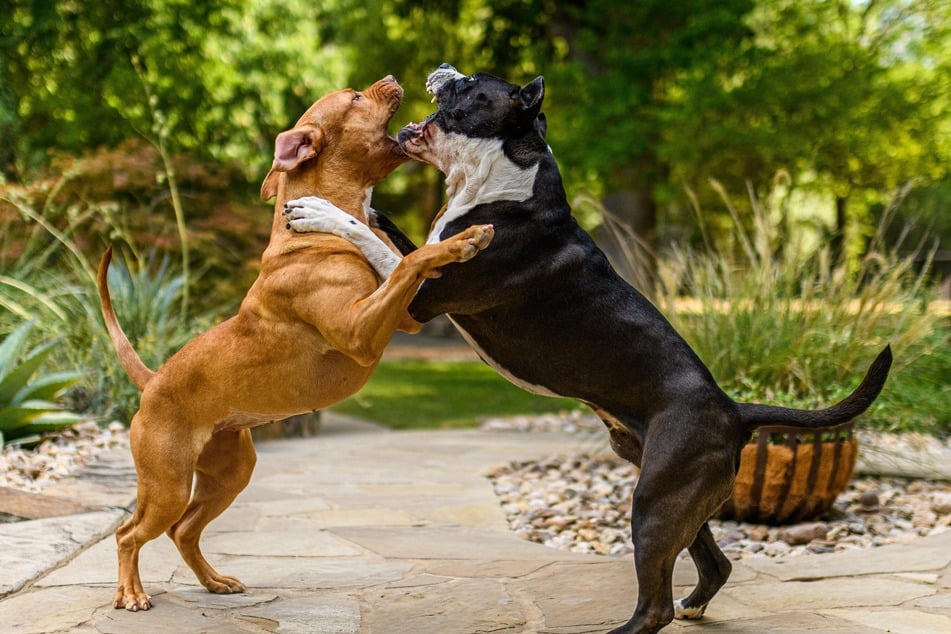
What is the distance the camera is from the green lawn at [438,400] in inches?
403

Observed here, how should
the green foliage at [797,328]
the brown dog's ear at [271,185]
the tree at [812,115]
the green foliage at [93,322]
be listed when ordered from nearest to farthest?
1. the brown dog's ear at [271,185]
2. the green foliage at [797,328]
3. the green foliage at [93,322]
4. the tree at [812,115]

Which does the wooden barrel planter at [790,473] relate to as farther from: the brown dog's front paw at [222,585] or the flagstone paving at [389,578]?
the brown dog's front paw at [222,585]

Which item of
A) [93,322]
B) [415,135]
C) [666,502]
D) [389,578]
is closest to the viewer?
[666,502]

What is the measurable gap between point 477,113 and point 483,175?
7.5 inches

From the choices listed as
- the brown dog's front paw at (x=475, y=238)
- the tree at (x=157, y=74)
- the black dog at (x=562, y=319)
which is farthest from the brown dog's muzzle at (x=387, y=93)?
the tree at (x=157, y=74)

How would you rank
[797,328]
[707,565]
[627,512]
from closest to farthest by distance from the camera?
[707,565] → [627,512] → [797,328]

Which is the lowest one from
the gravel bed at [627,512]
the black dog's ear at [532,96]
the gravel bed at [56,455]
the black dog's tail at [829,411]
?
the gravel bed at [627,512]

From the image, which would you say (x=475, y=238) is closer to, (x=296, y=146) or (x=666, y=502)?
(x=296, y=146)

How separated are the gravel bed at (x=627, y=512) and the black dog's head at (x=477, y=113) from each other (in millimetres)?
2625

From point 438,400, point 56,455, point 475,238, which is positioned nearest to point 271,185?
point 475,238

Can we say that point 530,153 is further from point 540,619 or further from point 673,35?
point 673,35

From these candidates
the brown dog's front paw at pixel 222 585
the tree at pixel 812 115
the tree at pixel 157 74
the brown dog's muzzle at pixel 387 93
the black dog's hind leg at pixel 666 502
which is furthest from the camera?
the tree at pixel 157 74

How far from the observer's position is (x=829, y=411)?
10.0 feet

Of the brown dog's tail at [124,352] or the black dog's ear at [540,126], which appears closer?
the black dog's ear at [540,126]
